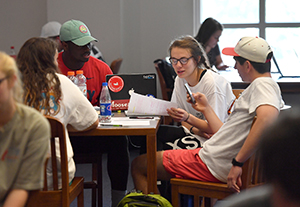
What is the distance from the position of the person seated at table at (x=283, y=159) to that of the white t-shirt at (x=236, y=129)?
1.05 meters

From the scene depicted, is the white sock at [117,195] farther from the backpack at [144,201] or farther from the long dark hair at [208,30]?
the long dark hair at [208,30]

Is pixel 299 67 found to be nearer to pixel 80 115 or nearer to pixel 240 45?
pixel 240 45

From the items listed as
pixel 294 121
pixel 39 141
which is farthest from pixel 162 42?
pixel 294 121

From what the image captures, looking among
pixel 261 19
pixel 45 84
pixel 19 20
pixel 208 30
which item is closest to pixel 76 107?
pixel 45 84

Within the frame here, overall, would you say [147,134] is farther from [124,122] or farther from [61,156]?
[61,156]

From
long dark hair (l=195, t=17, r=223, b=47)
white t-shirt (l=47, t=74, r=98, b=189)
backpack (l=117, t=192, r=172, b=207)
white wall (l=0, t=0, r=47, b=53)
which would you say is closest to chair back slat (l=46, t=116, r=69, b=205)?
white t-shirt (l=47, t=74, r=98, b=189)

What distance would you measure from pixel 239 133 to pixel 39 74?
0.90 metres

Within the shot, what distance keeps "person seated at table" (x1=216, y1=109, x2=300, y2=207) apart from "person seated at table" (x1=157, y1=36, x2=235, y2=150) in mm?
1588

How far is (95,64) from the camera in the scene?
8.52 ft

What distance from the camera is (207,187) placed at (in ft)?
5.38

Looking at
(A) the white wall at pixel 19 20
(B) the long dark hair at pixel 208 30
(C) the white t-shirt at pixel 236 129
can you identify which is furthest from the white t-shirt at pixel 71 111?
(A) the white wall at pixel 19 20

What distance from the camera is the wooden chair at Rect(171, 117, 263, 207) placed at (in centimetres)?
156

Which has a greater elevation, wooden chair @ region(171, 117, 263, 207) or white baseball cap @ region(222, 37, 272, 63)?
white baseball cap @ region(222, 37, 272, 63)

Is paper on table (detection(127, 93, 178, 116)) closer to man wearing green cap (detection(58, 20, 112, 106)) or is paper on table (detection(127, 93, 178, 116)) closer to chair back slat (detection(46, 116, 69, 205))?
man wearing green cap (detection(58, 20, 112, 106))
